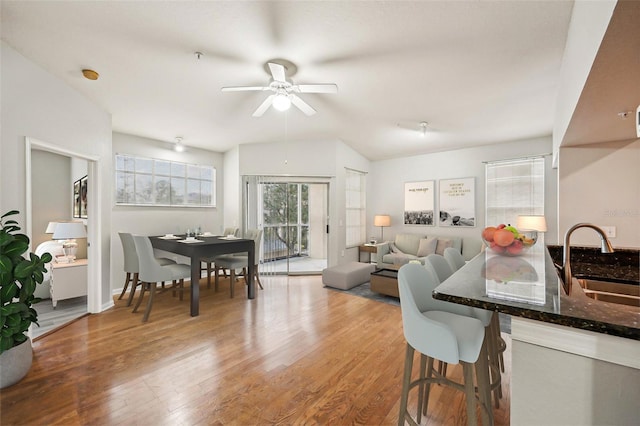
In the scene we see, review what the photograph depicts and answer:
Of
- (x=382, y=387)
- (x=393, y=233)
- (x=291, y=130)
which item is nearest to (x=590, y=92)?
(x=382, y=387)

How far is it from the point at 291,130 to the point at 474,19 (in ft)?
11.0

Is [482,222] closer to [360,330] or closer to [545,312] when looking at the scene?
[360,330]

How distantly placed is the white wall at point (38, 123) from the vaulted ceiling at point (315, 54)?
13cm

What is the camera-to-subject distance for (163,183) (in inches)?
199

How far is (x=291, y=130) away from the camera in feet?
16.2

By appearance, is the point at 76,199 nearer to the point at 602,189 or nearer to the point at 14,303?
the point at 14,303

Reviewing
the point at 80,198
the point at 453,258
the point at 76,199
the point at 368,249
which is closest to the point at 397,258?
the point at 368,249

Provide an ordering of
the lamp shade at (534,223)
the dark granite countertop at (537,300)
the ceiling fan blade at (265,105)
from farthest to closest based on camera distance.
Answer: the lamp shade at (534,223) → the ceiling fan blade at (265,105) → the dark granite countertop at (537,300)

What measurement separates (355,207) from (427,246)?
5.82ft

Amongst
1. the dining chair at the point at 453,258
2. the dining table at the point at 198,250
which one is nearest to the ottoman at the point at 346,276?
the dining table at the point at 198,250

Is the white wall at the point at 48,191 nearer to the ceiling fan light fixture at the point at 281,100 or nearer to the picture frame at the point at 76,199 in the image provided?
the picture frame at the point at 76,199

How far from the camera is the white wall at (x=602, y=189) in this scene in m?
2.57

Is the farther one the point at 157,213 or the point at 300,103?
the point at 157,213

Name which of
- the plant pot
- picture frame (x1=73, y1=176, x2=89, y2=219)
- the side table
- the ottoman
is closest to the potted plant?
the plant pot
